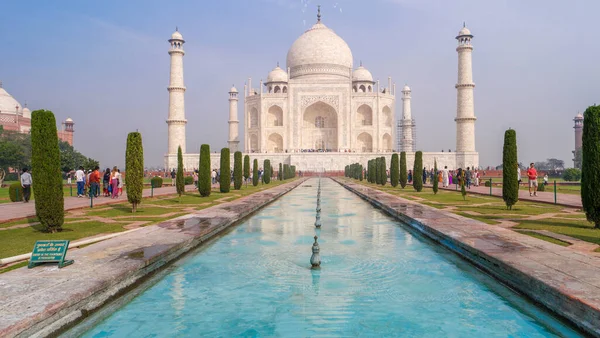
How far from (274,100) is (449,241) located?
38439mm

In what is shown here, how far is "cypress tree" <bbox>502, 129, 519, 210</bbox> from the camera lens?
9.49m

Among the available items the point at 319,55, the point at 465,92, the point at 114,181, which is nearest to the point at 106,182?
the point at 114,181

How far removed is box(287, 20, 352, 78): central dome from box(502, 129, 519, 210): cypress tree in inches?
1421

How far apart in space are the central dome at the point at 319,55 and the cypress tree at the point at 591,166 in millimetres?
39286

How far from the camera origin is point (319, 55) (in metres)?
45.5

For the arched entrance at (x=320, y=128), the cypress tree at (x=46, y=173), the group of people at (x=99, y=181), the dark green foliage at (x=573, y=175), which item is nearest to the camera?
the cypress tree at (x=46, y=173)

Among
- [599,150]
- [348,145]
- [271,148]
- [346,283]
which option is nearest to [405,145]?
[348,145]

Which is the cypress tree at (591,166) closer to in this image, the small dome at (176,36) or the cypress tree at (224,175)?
the cypress tree at (224,175)

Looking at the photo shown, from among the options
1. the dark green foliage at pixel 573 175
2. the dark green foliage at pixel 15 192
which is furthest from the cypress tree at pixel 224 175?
the dark green foliage at pixel 573 175

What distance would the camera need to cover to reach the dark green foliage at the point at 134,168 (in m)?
9.40

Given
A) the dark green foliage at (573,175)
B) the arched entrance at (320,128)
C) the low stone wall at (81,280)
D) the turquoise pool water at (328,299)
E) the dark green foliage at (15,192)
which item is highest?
the arched entrance at (320,128)

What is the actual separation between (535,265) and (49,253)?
13.4ft

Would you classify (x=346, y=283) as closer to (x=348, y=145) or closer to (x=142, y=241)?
(x=142, y=241)

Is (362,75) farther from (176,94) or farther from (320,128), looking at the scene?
(176,94)
